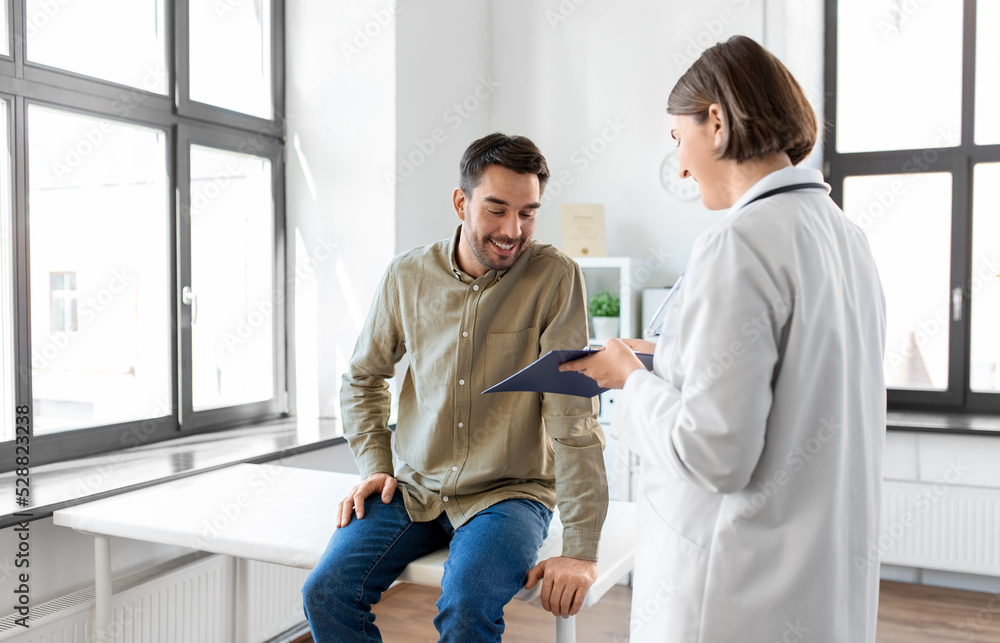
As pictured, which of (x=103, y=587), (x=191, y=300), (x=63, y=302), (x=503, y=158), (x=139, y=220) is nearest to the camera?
(x=503, y=158)

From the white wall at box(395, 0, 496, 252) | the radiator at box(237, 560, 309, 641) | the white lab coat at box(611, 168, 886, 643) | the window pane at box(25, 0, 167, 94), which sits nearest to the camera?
the white lab coat at box(611, 168, 886, 643)

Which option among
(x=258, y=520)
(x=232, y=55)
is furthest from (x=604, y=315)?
(x=258, y=520)

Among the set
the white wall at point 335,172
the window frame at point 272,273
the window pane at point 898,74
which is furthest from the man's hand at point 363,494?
the window pane at point 898,74

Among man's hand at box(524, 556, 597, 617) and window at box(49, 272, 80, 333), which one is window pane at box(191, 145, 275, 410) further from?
man's hand at box(524, 556, 597, 617)

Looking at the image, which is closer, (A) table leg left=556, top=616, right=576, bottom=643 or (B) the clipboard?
(B) the clipboard

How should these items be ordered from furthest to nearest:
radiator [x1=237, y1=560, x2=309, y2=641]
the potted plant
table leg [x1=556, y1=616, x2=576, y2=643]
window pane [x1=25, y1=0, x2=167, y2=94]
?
the potted plant → radiator [x1=237, y1=560, x2=309, y2=641] → window pane [x1=25, y1=0, x2=167, y2=94] → table leg [x1=556, y1=616, x2=576, y2=643]

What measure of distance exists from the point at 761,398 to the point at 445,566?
0.79 metres

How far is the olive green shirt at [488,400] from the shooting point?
1.68m

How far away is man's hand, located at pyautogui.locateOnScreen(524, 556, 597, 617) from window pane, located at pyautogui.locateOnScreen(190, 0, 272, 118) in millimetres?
2290

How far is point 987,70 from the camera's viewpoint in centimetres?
362

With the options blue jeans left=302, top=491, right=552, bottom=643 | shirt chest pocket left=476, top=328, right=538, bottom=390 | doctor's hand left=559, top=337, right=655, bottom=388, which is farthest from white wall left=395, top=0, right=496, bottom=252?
doctor's hand left=559, top=337, right=655, bottom=388

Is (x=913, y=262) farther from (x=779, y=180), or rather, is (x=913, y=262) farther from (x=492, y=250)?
(x=779, y=180)

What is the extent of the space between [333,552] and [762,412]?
3.10 feet

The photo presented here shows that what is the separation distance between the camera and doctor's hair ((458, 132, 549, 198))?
1711mm
